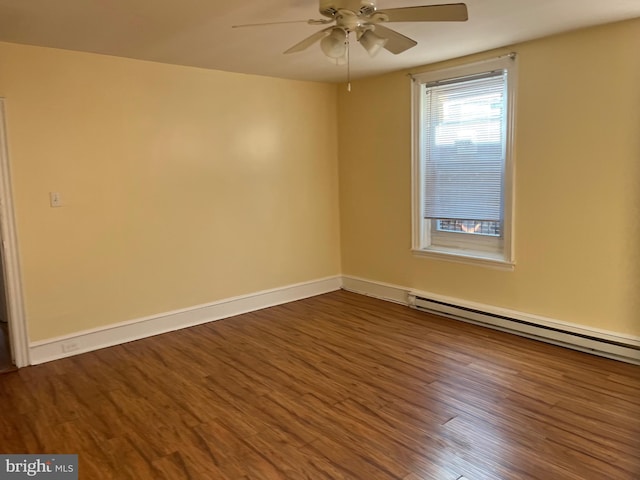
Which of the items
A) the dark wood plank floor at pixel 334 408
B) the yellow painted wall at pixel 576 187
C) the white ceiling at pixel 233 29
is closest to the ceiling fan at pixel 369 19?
the white ceiling at pixel 233 29

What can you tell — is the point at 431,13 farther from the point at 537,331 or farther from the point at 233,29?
the point at 537,331

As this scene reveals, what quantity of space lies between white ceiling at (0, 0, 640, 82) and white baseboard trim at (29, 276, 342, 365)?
7.49 feet

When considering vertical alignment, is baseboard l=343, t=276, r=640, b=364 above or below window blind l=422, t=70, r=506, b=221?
below

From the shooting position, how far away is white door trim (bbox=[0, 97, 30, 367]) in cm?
338

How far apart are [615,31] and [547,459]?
113 inches

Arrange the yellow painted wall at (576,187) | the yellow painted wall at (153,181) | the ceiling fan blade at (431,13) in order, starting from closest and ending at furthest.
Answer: the ceiling fan blade at (431,13) < the yellow painted wall at (576,187) < the yellow painted wall at (153,181)

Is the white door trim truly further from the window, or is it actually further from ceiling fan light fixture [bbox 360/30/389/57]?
the window

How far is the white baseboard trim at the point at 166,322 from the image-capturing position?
3.69m

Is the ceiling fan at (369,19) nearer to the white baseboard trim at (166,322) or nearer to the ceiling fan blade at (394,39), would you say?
the ceiling fan blade at (394,39)

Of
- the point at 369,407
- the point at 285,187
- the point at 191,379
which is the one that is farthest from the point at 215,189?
the point at 369,407

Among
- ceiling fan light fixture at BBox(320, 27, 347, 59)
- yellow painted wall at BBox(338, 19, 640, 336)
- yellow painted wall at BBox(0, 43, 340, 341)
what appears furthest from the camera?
yellow painted wall at BBox(0, 43, 340, 341)

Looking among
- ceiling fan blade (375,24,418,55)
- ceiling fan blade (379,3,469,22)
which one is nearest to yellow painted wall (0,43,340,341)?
ceiling fan blade (375,24,418,55)

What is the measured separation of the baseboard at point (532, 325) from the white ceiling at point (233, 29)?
2234mm

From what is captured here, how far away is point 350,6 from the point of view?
218cm
